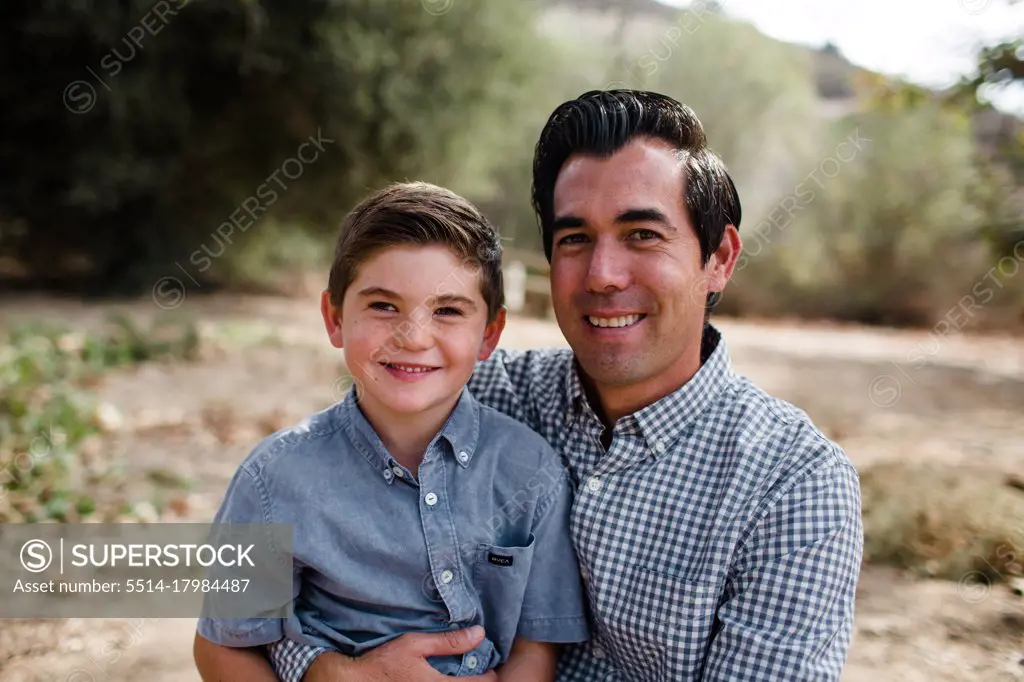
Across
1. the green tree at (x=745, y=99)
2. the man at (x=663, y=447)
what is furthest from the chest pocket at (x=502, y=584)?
the green tree at (x=745, y=99)

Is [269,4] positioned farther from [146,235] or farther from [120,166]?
[146,235]

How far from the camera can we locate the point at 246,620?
72.8 inches

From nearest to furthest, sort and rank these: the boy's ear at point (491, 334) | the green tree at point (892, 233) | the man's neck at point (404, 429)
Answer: the man's neck at point (404, 429)
the boy's ear at point (491, 334)
the green tree at point (892, 233)

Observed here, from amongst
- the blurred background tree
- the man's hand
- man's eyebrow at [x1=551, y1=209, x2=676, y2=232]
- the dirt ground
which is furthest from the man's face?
the blurred background tree

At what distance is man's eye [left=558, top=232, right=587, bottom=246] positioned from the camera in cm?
214

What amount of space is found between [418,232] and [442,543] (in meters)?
0.71

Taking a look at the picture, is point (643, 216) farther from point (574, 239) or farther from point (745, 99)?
point (745, 99)

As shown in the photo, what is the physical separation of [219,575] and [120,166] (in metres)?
9.42

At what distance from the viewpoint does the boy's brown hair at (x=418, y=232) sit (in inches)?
75.4

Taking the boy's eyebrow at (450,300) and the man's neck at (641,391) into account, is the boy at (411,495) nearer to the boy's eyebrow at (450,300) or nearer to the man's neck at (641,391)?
the boy's eyebrow at (450,300)

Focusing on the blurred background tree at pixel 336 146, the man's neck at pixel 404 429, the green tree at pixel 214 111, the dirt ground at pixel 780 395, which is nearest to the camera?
the man's neck at pixel 404 429

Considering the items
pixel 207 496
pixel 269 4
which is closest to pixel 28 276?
pixel 269 4

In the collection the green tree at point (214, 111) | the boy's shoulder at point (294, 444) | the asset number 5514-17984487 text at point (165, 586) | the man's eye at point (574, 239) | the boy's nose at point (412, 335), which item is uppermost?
the green tree at point (214, 111)

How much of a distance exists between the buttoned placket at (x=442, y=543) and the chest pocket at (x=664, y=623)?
0.34 metres
